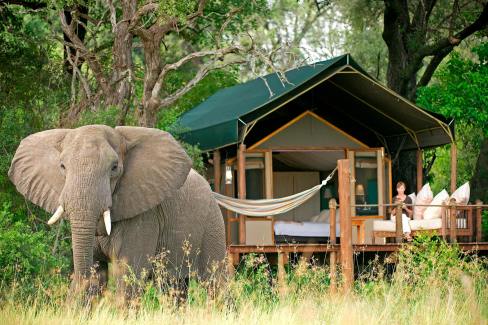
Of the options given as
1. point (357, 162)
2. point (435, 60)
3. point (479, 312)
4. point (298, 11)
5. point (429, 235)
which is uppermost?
point (298, 11)

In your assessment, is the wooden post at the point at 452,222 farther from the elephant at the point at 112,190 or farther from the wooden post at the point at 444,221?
the elephant at the point at 112,190

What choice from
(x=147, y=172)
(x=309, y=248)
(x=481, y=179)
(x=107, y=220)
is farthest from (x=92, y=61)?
(x=481, y=179)

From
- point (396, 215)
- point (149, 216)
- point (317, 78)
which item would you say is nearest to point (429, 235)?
point (396, 215)

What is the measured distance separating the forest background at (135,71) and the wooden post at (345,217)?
1.61m

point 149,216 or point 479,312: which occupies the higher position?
point 149,216

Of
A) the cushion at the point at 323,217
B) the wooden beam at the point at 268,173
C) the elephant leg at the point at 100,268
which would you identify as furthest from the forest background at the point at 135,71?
the cushion at the point at 323,217

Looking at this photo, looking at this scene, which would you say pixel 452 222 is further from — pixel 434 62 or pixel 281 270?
pixel 434 62

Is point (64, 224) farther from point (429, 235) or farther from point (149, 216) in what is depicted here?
point (429, 235)

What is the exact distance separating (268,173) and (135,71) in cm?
347

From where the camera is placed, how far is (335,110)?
18281mm

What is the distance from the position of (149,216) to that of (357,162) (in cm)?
760

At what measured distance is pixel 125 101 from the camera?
53.0 ft

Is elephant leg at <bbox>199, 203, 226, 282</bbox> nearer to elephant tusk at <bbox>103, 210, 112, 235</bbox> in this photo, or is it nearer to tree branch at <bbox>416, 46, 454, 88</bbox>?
elephant tusk at <bbox>103, 210, 112, 235</bbox>

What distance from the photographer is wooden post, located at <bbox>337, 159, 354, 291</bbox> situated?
14023mm
